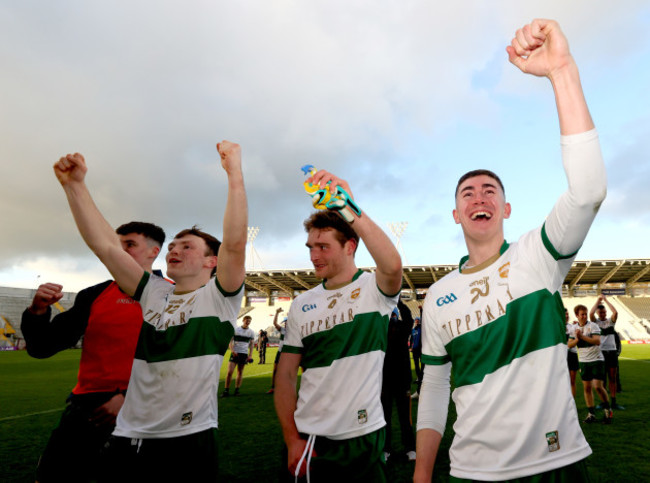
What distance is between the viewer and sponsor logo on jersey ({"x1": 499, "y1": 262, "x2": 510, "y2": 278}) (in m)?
1.93

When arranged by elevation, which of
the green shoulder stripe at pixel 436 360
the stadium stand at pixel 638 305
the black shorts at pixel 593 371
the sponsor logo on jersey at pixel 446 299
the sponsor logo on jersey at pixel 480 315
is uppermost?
the stadium stand at pixel 638 305

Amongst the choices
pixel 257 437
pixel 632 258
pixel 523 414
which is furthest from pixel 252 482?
pixel 632 258

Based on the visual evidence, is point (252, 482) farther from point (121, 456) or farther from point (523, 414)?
point (523, 414)

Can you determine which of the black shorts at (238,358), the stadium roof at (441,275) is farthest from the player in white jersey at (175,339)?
the stadium roof at (441,275)

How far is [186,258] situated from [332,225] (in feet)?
3.72

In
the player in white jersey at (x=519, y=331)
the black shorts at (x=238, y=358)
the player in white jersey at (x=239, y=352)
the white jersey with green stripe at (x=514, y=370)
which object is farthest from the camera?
the black shorts at (x=238, y=358)

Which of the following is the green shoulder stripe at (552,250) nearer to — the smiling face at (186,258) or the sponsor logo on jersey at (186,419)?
the sponsor logo on jersey at (186,419)

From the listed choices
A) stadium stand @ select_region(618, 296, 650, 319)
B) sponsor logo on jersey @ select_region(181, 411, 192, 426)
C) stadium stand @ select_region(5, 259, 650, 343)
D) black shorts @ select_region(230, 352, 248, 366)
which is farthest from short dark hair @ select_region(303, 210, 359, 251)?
stadium stand @ select_region(618, 296, 650, 319)

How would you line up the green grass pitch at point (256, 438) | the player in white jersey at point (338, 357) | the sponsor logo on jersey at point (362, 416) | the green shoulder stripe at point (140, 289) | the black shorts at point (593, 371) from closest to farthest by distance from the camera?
the player in white jersey at point (338, 357)
the sponsor logo on jersey at point (362, 416)
the green shoulder stripe at point (140, 289)
the green grass pitch at point (256, 438)
the black shorts at point (593, 371)

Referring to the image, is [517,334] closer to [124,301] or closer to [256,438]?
[124,301]

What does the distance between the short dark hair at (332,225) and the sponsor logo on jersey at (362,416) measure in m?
1.06

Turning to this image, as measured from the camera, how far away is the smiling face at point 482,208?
6.89 ft

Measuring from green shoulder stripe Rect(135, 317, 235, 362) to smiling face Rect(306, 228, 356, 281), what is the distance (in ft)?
2.45

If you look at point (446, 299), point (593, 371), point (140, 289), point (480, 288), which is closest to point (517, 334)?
point (480, 288)
